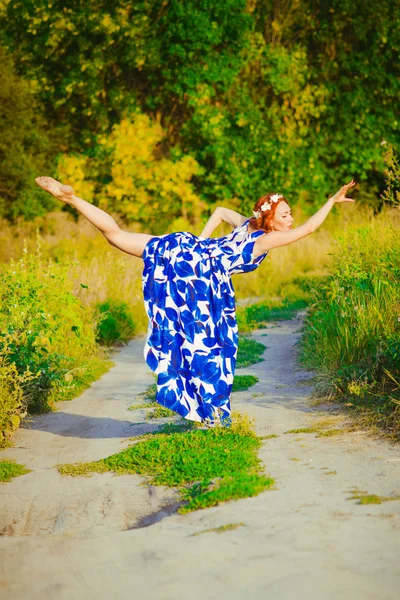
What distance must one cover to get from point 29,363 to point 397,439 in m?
2.96

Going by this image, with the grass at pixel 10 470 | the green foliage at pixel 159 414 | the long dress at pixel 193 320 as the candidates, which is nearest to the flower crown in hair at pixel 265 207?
the long dress at pixel 193 320

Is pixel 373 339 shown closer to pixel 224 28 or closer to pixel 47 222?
pixel 47 222

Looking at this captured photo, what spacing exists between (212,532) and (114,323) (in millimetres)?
6468

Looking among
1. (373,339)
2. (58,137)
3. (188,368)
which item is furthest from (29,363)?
(58,137)

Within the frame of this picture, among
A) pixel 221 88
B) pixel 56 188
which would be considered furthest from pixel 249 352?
pixel 221 88

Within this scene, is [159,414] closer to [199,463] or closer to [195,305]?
[195,305]

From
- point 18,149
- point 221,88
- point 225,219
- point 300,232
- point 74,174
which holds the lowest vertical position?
point 300,232

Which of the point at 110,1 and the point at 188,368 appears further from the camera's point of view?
the point at 110,1

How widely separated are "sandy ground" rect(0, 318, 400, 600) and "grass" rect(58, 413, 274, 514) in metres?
0.10

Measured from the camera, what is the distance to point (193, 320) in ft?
17.7

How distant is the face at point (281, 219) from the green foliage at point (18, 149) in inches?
382

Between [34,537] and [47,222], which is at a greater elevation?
[47,222]

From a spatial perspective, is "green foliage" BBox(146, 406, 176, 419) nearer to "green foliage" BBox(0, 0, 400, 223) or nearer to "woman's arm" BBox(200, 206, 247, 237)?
"woman's arm" BBox(200, 206, 247, 237)

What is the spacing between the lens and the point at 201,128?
17.3 m
